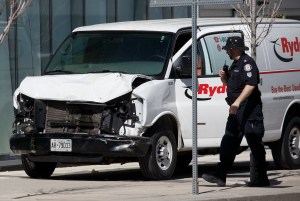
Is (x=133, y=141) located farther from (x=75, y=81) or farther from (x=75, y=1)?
(x=75, y=1)

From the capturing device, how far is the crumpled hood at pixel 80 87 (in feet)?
49.1

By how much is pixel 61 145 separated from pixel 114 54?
183cm

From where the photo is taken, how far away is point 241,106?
14.0 meters

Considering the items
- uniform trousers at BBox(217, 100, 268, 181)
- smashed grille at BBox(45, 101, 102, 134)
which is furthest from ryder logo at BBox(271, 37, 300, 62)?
smashed grille at BBox(45, 101, 102, 134)

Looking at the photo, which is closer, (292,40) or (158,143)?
(158,143)

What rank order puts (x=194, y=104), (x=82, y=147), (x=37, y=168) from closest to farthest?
(x=194, y=104) < (x=82, y=147) < (x=37, y=168)

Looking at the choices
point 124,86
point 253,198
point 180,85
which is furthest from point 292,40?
point 253,198

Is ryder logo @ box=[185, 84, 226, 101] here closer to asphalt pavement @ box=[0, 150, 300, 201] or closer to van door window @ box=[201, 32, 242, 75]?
van door window @ box=[201, 32, 242, 75]

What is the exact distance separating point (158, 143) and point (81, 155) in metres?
1.09

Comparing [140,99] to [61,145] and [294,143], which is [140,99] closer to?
[61,145]

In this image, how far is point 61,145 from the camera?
1522 centimetres

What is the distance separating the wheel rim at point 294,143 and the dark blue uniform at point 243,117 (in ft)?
11.8

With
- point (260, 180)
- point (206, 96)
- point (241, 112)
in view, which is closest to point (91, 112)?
point (206, 96)

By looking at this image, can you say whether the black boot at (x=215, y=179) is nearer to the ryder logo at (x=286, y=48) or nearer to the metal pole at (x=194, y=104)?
the metal pole at (x=194, y=104)
